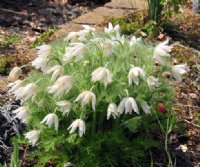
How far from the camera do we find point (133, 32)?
5684 mm

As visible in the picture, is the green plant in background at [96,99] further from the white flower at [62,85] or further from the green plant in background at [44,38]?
the green plant in background at [44,38]

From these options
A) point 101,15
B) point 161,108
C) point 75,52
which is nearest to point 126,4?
point 101,15

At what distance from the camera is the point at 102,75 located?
9.55 feet

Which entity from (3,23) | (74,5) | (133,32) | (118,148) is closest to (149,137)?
(118,148)

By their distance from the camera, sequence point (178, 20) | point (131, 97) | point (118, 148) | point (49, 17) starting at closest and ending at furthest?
point (131, 97) → point (118, 148) → point (178, 20) → point (49, 17)

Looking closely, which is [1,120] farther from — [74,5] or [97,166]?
[74,5]

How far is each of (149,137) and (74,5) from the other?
4.76 meters

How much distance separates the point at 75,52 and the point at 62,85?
0.21 m

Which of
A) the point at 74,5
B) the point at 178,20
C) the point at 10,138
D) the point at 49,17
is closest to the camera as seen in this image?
the point at 10,138

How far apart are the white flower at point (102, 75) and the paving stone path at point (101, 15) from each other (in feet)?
8.52

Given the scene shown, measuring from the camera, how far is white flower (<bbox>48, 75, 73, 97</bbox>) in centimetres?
298

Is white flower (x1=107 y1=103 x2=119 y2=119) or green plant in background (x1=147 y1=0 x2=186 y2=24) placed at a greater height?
white flower (x1=107 y1=103 x2=119 y2=119)

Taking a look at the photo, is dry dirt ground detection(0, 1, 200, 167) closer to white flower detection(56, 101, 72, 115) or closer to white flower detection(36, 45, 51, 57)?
white flower detection(36, 45, 51, 57)

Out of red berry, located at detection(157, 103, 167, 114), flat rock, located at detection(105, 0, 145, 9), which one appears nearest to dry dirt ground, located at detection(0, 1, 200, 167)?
red berry, located at detection(157, 103, 167, 114)
